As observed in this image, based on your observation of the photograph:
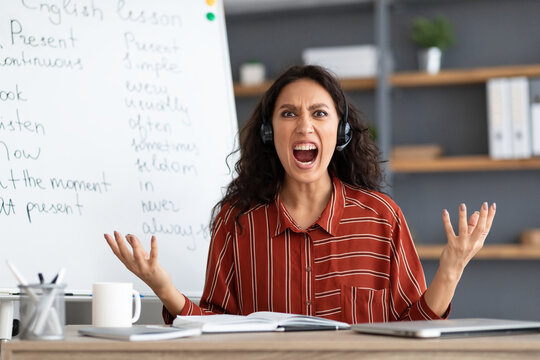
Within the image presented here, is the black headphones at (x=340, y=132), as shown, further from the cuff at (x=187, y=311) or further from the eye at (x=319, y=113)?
the cuff at (x=187, y=311)

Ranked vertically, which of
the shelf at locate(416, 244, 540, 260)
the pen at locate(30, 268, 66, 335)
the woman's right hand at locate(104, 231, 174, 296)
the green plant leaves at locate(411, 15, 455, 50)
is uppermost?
the green plant leaves at locate(411, 15, 455, 50)

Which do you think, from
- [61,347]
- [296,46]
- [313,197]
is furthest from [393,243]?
[296,46]

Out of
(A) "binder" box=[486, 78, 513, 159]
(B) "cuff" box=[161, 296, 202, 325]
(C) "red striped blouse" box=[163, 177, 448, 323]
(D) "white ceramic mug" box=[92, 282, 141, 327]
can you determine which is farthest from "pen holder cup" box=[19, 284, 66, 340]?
(A) "binder" box=[486, 78, 513, 159]

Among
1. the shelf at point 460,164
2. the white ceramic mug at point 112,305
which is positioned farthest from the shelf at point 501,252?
the white ceramic mug at point 112,305

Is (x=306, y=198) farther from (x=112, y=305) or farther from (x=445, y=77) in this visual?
(x=445, y=77)

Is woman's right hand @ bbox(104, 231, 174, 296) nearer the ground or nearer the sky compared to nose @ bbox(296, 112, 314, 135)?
nearer the ground

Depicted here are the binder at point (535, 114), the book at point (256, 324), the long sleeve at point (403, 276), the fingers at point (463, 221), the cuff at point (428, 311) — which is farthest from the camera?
the binder at point (535, 114)

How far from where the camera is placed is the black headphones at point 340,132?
171 cm

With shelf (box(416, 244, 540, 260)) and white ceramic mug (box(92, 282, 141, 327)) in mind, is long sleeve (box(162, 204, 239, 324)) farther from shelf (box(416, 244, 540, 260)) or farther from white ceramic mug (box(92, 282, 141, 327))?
shelf (box(416, 244, 540, 260))

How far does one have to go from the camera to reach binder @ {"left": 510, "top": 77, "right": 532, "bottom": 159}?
291 centimetres

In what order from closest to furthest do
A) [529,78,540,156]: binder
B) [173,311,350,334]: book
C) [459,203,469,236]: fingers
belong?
[173,311,350,334]: book
[459,203,469,236]: fingers
[529,78,540,156]: binder

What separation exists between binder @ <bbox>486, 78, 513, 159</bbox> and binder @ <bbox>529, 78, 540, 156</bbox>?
0.09 meters

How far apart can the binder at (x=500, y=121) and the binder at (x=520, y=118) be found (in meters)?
0.02

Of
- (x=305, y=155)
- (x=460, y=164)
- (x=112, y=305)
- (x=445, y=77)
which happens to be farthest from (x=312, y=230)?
(x=445, y=77)
